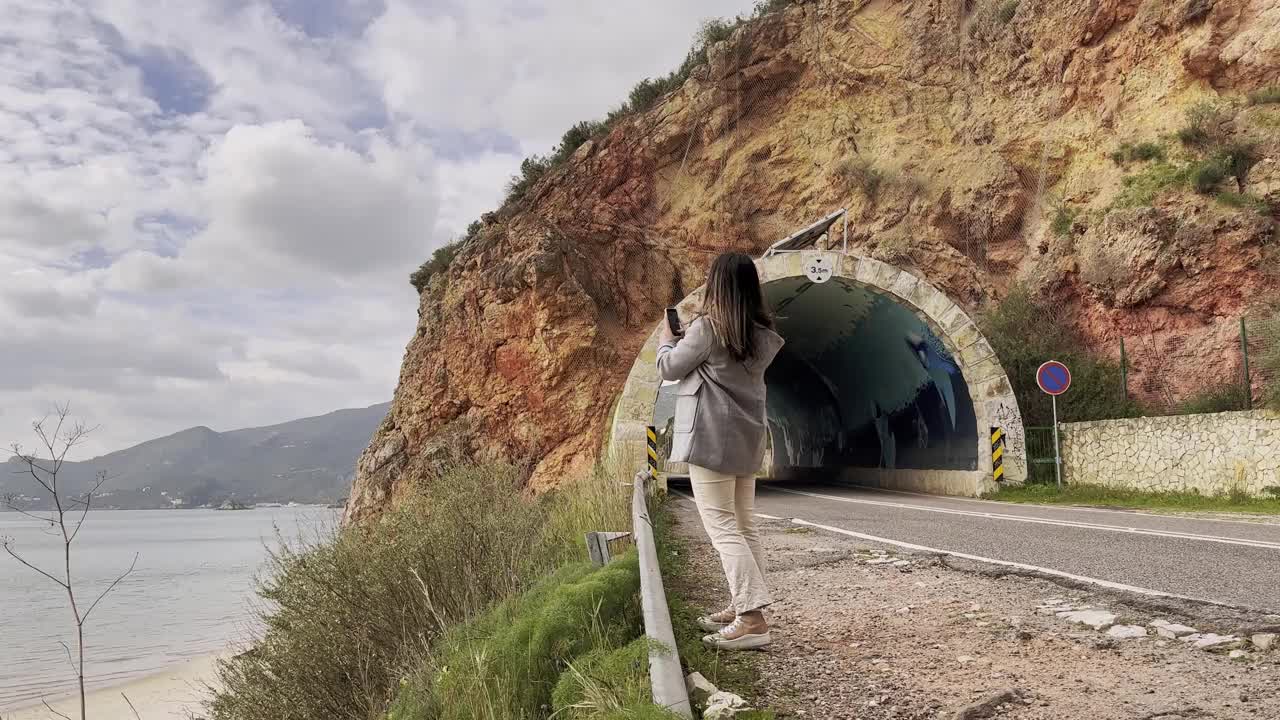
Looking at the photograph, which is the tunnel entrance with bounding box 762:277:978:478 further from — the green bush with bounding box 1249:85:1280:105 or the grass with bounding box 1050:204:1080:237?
the green bush with bounding box 1249:85:1280:105

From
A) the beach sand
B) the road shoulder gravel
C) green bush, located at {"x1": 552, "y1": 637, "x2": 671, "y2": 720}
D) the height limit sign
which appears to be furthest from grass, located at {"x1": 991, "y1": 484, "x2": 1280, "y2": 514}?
the beach sand

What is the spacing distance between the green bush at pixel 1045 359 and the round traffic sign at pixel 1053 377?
2745mm

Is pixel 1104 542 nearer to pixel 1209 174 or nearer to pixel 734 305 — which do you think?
pixel 734 305

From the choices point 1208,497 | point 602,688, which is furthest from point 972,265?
point 602,688

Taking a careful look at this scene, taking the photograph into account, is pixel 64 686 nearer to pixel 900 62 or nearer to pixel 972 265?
pixel 972 265

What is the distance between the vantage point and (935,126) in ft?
95.3

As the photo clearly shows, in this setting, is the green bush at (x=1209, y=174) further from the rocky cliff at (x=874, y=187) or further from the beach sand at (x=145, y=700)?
the beach sand at (x=145, y=700)

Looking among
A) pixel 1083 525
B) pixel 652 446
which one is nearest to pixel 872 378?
pixel 652 446

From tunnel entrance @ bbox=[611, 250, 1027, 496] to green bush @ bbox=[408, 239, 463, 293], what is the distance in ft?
48.6

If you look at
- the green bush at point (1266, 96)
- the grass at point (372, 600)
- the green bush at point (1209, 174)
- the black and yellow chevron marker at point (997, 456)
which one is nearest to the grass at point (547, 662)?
the grass at point (372, 600)

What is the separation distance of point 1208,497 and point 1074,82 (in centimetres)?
Result: 1519

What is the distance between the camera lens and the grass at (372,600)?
6.49m

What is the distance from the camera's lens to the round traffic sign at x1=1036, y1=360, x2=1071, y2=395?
17.4 m

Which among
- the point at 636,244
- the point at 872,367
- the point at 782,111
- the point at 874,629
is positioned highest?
the point at 782,111
